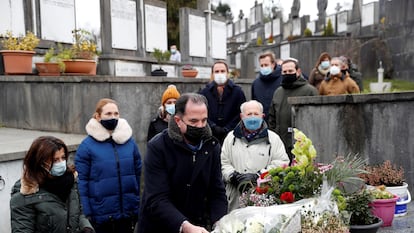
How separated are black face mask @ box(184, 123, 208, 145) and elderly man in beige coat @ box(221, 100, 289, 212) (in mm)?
1282

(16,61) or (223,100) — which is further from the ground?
(16,61)

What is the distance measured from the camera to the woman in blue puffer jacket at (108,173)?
401cm

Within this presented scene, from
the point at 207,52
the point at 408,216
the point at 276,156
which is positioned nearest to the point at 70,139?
the point at 276,156

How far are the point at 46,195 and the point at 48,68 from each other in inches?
181

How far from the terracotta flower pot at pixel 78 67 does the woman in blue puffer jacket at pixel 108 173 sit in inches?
146

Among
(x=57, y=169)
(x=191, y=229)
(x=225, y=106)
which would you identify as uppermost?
(x=225, y=106)

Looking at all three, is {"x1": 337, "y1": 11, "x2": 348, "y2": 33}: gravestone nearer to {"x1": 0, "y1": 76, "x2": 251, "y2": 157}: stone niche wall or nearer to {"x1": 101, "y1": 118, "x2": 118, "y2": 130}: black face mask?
{"x1": 0, "y1": 76, "x2": 251, "y2": 157}: stone niche wall

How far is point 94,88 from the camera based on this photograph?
6.23 metres

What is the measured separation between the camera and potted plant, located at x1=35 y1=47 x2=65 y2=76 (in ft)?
24.4

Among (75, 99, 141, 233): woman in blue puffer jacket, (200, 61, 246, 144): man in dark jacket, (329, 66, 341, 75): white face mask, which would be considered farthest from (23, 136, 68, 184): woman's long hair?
(329, 66, 341, 75): white face mask

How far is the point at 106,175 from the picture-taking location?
4039 mm

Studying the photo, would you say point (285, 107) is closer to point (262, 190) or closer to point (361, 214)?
point (361, 214)

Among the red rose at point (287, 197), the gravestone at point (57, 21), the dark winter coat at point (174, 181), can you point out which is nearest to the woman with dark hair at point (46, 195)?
the dark winter coat at point (174, 181)

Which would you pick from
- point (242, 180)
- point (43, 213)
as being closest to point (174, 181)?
point (242, 180)
